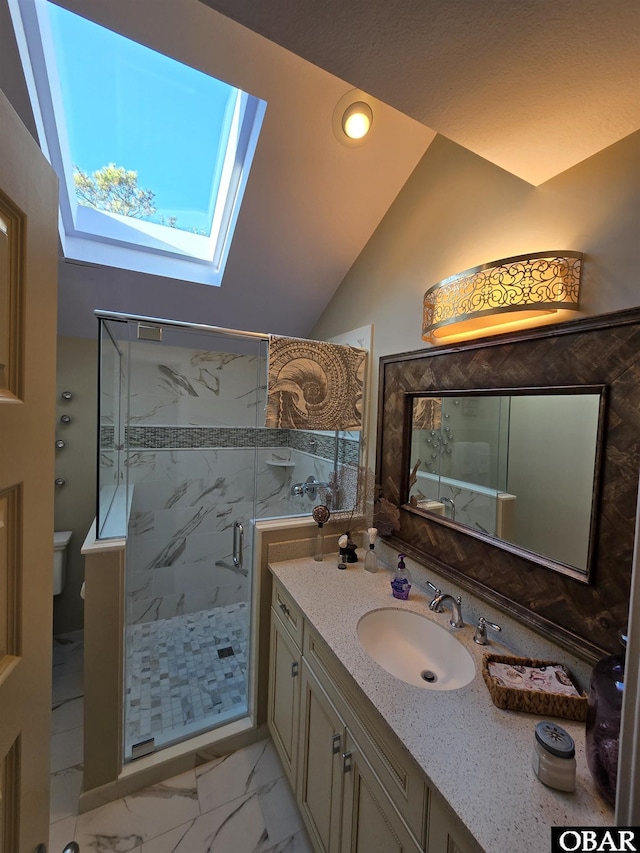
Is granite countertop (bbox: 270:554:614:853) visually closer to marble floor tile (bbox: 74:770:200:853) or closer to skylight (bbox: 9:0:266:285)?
marble floor tile (bbox: 74:770:200:853)

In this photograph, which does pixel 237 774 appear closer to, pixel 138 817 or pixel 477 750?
pixel 138 817

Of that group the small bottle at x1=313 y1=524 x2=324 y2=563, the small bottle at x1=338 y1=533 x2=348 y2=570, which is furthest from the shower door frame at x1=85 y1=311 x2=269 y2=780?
the small bottle at x1=338 y1=533 x2=348 y2=570

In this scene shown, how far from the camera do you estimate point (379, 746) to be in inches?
35.7

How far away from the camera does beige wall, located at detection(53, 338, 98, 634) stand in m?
2.26

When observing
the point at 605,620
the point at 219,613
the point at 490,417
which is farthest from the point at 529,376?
the point at 219,613

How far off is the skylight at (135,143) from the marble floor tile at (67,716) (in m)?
2.46

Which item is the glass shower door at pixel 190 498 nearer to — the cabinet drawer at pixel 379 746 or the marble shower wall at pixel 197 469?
the marble shower wall at pixel 197 469

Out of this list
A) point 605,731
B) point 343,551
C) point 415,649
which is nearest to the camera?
point 605,731

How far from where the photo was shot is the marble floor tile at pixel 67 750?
1601 mm

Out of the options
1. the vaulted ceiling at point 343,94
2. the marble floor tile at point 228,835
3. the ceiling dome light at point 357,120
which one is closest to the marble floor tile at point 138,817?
the marble floor tile at point 228,835

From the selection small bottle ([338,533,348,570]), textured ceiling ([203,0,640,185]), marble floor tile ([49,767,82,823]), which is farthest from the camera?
small bottle ([338,533,348,570])

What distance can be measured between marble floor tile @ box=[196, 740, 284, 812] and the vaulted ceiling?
7.98 feet

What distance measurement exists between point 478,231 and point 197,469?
2396 mm

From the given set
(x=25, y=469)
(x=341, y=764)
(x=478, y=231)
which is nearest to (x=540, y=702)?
(x=341, y=764)
